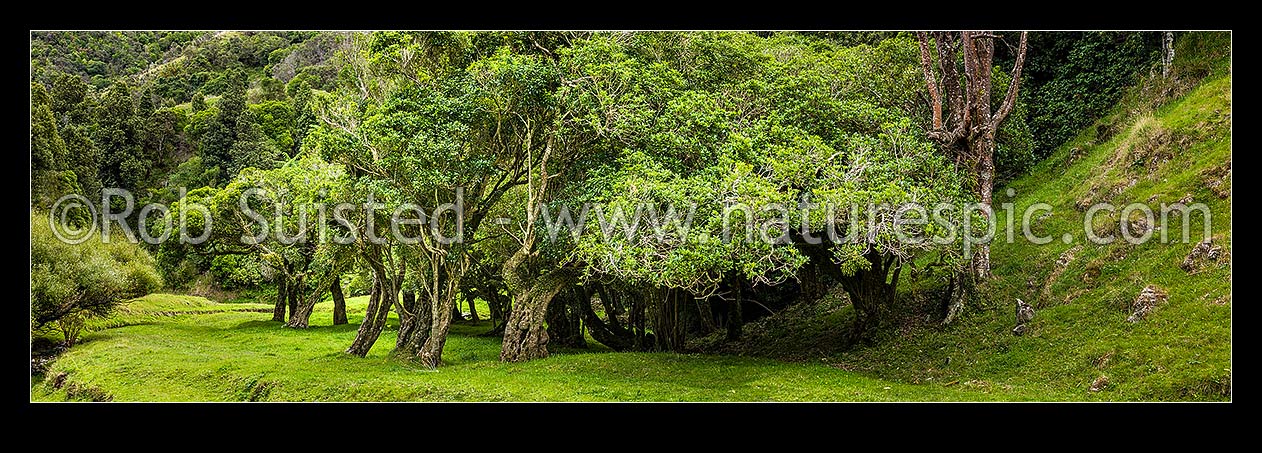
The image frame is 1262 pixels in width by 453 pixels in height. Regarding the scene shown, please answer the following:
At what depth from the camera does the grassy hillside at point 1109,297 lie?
1552cm

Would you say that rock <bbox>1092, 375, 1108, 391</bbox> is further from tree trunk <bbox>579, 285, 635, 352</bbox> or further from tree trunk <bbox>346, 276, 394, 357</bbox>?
tree trunk <bbox>346, 276, 394, 357</bbox>

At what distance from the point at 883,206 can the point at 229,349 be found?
70.4 feet

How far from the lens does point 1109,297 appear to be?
1817cm

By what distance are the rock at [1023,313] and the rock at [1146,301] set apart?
224 centimetres

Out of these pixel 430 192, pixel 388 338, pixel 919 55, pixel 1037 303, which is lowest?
pixel 388 338

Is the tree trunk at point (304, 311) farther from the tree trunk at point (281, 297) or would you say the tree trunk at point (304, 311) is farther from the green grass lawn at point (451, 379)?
the green grass lawn at point (451, 379)

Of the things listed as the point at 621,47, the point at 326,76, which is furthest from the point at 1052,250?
the point at 326,76

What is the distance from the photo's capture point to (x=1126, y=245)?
1952 cm

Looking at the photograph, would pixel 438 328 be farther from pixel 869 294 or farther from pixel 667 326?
pixel 869 294

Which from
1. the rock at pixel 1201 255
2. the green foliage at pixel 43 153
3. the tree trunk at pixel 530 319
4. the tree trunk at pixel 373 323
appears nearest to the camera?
the rock at pixel 1201 255

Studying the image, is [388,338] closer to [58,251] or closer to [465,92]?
[58,251]

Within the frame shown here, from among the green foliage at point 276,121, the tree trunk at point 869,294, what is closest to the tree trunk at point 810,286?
the tree trunk at point 869,294

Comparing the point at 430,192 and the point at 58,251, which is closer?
the point at 430,192

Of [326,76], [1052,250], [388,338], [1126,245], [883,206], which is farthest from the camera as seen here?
[326,76]
